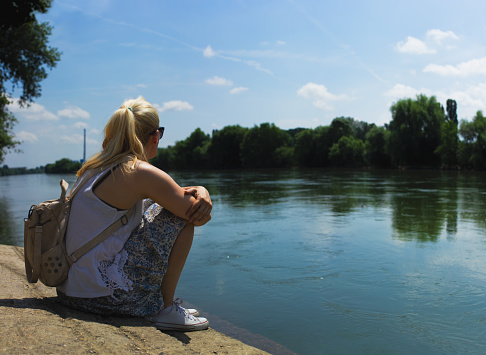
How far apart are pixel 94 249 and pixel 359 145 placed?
249ft

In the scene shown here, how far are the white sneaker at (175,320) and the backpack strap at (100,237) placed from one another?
0.56 meters

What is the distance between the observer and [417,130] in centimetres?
5662

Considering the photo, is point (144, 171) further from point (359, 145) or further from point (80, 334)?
point (359, 145)

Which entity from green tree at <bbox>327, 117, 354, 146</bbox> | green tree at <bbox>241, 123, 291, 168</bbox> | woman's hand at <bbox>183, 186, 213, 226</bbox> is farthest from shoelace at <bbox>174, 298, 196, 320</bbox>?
green tree at <bbox>241, 123, 291, 168</bbox>

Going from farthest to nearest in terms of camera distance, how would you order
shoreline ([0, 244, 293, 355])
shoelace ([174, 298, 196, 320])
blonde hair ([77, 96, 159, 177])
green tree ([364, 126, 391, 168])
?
green tree ([364, 126, 391, 168])
shoelace ([174, 298, 196, 320])
blonde hair ([77, 96, 159, 177])
shoreline ([0, 244, 293, 355])

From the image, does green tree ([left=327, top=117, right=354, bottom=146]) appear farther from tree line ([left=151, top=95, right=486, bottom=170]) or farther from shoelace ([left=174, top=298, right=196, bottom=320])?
shoelace ([left=174, top=298, right=196, bottom=320])

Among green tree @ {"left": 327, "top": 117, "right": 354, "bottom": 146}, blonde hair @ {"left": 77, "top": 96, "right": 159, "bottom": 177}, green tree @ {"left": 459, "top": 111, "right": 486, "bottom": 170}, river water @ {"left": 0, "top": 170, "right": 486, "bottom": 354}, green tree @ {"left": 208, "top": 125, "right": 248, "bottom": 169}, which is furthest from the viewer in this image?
green tree @ {"left": 208, "top": 125, "right": 248, "bottom": 169}

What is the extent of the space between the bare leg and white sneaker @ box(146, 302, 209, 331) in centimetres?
9

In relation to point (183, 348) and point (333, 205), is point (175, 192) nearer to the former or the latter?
point (183, 348)

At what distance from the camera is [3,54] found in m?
19.7

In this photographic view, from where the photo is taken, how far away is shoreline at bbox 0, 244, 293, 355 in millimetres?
2061

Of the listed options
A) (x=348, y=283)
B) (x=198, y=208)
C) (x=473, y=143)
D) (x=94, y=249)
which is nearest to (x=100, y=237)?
(x=94, y=249)

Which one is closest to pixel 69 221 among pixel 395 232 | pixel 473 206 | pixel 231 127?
pixel 395 232

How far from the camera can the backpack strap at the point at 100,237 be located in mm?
2418
